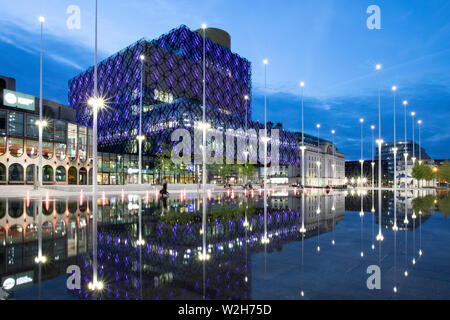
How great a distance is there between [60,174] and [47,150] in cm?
542

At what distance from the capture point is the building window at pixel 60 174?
57438 mm

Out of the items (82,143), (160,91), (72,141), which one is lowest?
(82,143)

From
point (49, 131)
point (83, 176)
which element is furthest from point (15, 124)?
point (83, 176)

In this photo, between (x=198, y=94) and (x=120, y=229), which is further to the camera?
(x=198, y=94)

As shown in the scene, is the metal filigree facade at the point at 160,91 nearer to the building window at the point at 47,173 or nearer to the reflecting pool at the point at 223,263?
the building window at the point at 47,173

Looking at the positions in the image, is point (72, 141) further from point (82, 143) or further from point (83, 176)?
point (83, 176)

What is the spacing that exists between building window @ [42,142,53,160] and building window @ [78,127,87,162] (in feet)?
19.1

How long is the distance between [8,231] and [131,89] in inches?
3229

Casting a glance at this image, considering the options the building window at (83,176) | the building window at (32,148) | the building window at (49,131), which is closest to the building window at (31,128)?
the building window at (32,148)

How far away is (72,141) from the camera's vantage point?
198 ft
